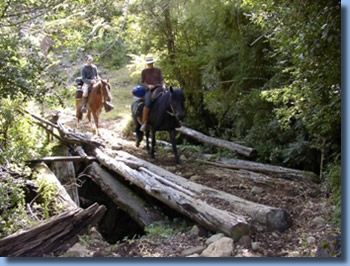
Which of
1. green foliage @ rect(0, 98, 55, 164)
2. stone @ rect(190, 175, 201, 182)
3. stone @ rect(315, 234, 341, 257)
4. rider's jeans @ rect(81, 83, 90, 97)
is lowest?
stone @ rect(315, 234, 341, 257)

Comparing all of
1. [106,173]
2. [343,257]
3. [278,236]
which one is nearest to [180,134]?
[106,173]

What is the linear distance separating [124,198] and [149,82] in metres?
1.32

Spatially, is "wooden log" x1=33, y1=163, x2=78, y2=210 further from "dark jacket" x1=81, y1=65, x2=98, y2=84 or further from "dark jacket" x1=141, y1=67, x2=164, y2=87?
"dark jacket" x1=141, y1=67, x2=164, y2=87

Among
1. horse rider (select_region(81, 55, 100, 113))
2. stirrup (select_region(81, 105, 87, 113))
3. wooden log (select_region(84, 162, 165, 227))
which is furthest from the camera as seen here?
stirrup (select_region(81, 105, 87, 113))

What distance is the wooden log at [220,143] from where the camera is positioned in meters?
4.56

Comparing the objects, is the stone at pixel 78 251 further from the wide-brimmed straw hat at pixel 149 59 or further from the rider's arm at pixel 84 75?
the wide-brimmed straw hat at pixel 149 59

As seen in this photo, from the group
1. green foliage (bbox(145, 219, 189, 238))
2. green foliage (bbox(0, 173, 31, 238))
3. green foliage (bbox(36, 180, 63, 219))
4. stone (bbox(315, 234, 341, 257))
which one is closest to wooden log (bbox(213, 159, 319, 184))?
green foliage (bbox(145, 219, 189, 238))

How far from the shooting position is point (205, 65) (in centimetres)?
458

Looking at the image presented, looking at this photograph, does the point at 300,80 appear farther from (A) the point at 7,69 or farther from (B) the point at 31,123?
(B) the point at 31,123

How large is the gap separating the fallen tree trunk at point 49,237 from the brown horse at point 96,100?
1.80m

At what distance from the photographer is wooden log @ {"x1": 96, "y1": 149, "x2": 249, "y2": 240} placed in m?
2.79

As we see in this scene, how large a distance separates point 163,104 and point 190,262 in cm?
274

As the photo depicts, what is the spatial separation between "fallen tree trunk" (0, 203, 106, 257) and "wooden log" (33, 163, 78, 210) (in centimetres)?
37

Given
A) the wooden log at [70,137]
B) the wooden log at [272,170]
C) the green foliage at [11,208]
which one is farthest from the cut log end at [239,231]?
the wooden log at [70,137]
